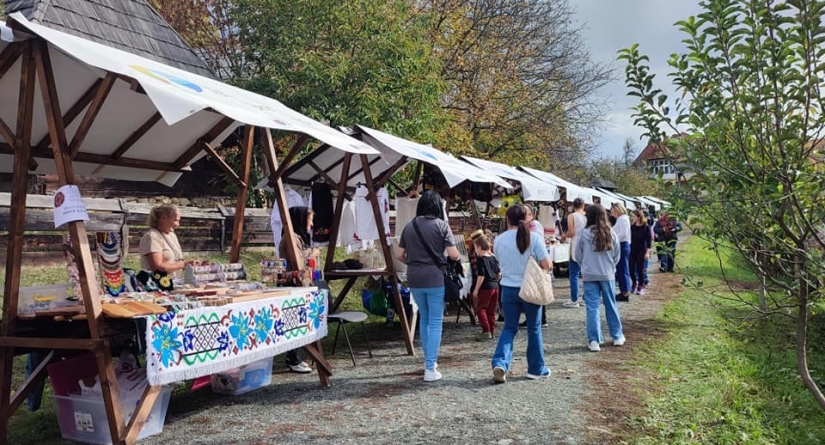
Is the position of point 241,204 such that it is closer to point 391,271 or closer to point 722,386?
point 391,271

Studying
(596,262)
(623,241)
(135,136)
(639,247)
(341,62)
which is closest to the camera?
(135,136)

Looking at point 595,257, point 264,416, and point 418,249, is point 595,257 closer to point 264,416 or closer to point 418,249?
point 418,249

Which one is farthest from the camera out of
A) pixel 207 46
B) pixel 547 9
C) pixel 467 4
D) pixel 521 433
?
pixel 547 9

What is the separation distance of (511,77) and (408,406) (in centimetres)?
1652


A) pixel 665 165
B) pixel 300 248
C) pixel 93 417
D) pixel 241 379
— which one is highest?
pixel 665 165

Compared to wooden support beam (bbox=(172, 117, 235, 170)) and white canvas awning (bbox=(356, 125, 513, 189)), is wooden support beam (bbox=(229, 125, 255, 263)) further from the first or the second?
white canvas awning (bbox=(356, 125, 513, 189))

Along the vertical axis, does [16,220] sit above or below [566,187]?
below

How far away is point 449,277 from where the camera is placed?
7059mm

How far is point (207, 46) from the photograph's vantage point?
1703 cm

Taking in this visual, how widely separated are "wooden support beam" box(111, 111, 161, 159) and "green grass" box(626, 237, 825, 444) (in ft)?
14.5

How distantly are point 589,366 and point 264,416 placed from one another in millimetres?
3261

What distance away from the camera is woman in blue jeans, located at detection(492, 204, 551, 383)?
553 cm

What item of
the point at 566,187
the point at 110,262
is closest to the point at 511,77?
the point at 566,187

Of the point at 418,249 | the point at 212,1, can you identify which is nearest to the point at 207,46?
the point at 212,1
